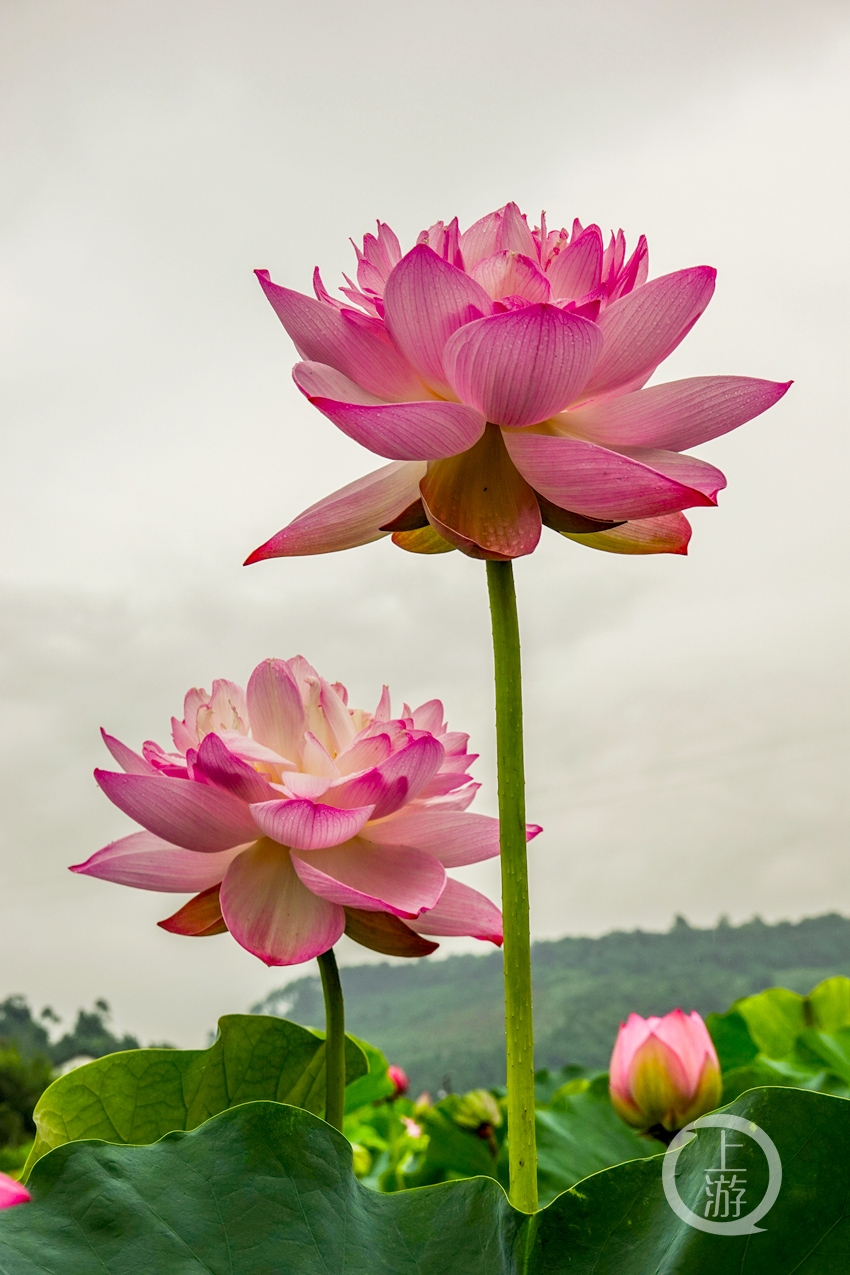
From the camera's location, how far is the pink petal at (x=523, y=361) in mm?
235

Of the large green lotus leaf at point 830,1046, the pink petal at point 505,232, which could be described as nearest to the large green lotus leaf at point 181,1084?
the pink petal at point 505,232

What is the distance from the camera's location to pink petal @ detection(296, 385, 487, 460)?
0.78 feet

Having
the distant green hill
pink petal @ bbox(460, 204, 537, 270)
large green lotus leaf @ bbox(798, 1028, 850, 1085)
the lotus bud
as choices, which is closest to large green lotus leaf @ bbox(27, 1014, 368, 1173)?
pink petal @ bbox(460, 204, 537, 270)

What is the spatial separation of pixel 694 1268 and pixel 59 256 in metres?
6.47

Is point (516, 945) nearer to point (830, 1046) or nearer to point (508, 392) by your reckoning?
point (508, 392)

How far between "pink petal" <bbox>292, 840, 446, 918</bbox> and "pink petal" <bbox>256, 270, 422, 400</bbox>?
5.2 inches

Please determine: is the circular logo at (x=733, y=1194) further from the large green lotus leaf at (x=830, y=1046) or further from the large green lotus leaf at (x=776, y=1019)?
the large green lotus leaf at (x=776, y=1019)

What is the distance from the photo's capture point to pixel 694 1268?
23cm

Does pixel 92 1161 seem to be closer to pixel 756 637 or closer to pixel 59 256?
pixel 756 637

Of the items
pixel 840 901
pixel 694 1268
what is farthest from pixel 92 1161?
pixel 840 901

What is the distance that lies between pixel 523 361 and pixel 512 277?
4 cm

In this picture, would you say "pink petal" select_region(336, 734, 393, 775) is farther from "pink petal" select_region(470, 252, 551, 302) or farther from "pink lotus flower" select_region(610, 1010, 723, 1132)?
"pink lotus flower" select_region(610, 1010, 723, 1132)

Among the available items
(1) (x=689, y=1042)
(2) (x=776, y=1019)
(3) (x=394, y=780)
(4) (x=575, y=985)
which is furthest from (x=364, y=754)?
(4) (x=575, y=985)

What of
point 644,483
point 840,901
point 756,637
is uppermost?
point 756,637
